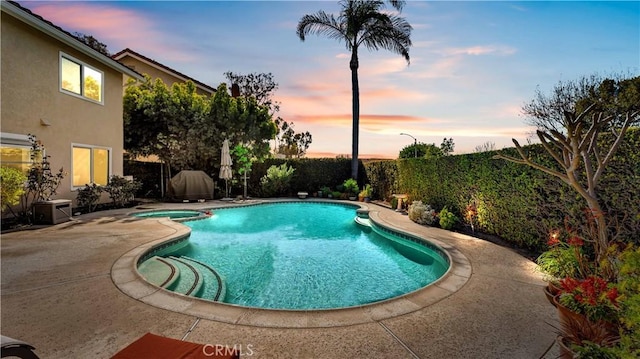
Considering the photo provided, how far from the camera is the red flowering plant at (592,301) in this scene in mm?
2604

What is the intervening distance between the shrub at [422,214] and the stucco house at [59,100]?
12.5 metres

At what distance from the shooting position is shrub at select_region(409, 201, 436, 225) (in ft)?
32.6

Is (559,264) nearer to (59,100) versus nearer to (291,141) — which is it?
(59,100)

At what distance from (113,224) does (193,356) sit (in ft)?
28.8

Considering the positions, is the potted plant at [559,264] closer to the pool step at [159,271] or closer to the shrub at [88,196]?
the pool step at [159,271]

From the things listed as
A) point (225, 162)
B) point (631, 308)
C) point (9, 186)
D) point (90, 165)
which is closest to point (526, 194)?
point (631, 308)

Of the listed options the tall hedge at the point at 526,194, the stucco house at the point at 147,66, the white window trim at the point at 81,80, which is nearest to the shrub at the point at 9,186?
the white window trim at the point at 81,80

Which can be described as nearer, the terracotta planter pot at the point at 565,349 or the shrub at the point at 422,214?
the terracotta planter pot at the point at 565,349

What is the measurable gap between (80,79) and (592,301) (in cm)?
1522

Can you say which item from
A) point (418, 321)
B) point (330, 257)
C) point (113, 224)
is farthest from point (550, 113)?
point (113, 224)

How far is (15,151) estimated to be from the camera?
9.12 metres

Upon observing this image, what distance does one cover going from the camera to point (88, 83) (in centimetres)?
1174

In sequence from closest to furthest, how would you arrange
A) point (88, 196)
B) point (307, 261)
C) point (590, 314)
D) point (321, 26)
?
1. point (590, 314)
2. point (307, 261)
3. point (88, 196)
4. point (321, 26)

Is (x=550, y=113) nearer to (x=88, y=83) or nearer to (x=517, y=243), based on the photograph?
(x=517, y=243)
